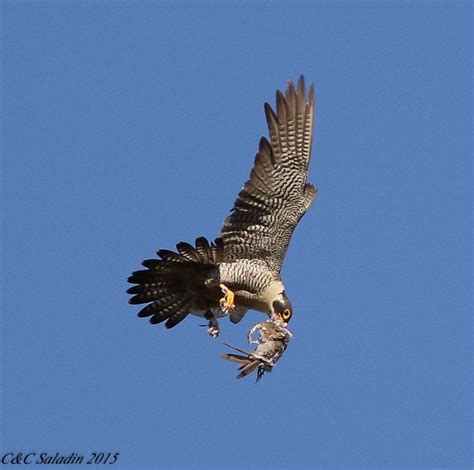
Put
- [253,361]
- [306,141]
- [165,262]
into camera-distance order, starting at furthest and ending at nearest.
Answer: [306,141], [165,262], [253,361]

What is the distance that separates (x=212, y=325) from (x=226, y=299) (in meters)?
0.51

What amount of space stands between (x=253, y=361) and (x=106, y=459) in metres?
2.41

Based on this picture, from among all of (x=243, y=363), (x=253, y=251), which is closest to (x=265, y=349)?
(x=243, y=363)

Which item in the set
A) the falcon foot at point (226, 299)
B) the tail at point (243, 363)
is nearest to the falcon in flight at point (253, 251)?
the falcon foot at point (226, 299)

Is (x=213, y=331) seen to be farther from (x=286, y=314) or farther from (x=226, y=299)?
(x=286, y=314)

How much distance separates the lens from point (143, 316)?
17.4 metres

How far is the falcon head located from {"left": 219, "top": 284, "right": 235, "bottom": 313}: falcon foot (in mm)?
573

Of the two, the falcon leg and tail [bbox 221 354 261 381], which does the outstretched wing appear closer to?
the falcon leg

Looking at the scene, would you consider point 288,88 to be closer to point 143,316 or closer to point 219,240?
point 219,240

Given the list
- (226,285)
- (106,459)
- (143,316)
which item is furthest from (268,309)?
(106,459)

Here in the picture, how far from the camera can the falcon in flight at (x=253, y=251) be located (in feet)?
55.2

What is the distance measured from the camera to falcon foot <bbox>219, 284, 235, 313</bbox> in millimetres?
16812

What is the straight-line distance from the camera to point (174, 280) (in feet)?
55.8

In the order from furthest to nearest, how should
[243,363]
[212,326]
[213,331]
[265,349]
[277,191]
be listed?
[277,191] → [212,326] → [213,331] → [265,349] → [243,363]
